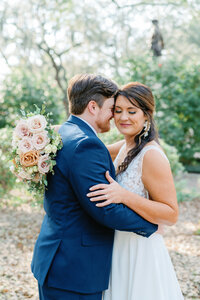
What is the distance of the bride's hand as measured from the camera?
6.28 feet

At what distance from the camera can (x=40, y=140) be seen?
205cm

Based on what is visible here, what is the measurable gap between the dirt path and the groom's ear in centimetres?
269

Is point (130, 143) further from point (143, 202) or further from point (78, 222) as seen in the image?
point (78, 222)

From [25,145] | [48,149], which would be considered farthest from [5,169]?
[48,149]

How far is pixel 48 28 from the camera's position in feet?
49.4

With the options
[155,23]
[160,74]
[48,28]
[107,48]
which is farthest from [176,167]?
[107,48]

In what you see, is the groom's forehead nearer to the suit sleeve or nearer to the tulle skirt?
the suit sleeve

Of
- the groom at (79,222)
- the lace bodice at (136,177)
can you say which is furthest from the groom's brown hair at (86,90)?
the lace bodice at (136,177)

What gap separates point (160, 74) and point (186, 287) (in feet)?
30.0

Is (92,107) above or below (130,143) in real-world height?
above

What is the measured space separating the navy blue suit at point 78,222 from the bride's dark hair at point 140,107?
0.39 m

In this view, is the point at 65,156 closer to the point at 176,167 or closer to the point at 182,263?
the point at 182,263

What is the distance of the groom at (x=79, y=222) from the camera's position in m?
1.95

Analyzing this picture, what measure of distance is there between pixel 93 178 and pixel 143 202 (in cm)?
42
